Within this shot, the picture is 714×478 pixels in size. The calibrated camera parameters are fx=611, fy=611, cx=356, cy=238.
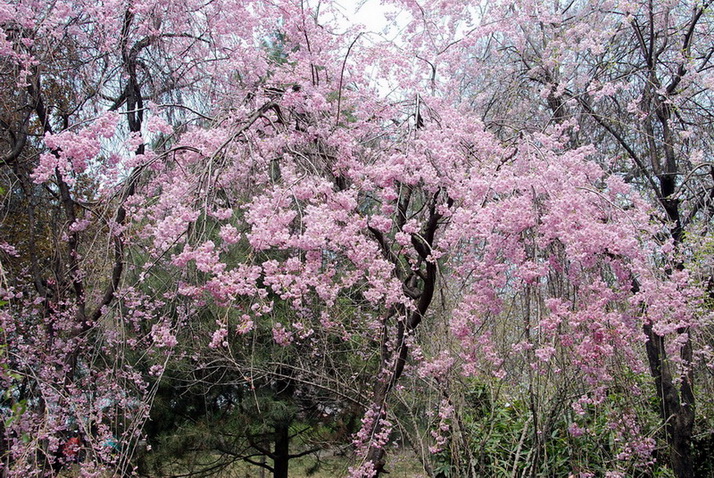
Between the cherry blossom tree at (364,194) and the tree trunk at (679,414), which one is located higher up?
the cherry blossom tree at (364,194)

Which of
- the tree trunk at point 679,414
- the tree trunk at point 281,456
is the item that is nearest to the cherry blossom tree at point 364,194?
the tree trunk at point 679,414

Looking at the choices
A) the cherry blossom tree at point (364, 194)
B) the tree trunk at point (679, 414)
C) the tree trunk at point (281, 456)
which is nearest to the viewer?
the cherry blossom tree at point (364, 194)

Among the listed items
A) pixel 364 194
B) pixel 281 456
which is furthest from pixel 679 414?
pixel 281 456

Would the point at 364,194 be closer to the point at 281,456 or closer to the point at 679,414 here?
the point at 679,414

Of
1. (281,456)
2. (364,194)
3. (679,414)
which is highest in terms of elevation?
(364,194)

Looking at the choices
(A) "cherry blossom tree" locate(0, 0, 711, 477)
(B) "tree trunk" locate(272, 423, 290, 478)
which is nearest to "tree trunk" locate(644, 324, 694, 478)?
(A) "cherry blossom tree" locate(0, 0, 711, 477)

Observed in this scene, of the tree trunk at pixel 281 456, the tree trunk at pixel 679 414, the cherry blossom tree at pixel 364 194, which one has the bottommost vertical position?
the tree trunk at pixel 281 456

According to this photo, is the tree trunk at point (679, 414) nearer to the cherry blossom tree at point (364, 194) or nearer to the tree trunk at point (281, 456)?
the cherry blossom tree at point (364, 194)

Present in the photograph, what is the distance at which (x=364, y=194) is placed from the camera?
3719 mm

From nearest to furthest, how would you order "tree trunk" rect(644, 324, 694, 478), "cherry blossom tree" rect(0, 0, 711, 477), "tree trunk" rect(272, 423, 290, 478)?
1. "cherry blossom tree" rect(0, 0, 711, 477)
2. "tree trunk" rect(644, 324, 694, 478)
3. "tree trunk" rect(272, 423, 290, 478)

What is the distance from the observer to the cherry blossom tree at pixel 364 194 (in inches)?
109

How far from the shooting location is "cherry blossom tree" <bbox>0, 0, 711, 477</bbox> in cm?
276

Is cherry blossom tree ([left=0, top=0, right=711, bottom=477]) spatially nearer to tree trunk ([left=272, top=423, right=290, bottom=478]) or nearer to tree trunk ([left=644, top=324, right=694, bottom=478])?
tree trunk ([left=644, top=324, right=694, bottom=478])

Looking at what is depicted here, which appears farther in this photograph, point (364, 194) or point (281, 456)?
point (281, 456)
